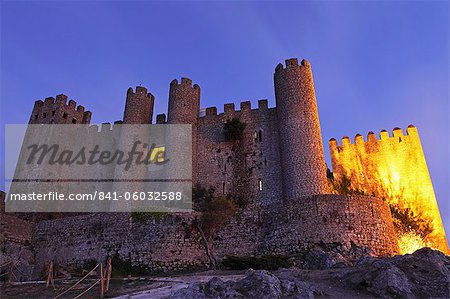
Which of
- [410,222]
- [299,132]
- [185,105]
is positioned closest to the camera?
[299,132]

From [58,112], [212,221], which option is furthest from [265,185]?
[58,112]

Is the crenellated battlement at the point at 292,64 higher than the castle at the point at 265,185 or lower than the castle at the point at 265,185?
higher

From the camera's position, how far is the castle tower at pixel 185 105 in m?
32.2

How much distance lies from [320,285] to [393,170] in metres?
22.0

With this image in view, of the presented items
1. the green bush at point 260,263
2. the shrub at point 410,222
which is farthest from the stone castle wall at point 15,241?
the shrub at point 410,222

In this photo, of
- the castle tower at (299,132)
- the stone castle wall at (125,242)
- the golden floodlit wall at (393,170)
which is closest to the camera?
the stone castle wall at (125,242)

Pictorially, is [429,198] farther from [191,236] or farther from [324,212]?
[191,236]

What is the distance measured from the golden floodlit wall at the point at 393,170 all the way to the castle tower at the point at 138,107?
16.5 meters

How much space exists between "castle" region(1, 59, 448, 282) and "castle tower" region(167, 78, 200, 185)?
8cm

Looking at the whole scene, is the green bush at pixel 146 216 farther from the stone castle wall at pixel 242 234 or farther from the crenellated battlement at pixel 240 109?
the crenellated battlement at pixel 240 109

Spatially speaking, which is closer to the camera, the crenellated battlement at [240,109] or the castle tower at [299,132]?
the castle tower at [299,132]

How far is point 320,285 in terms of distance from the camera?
1291cm

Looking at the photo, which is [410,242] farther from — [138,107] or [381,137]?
[138,107]

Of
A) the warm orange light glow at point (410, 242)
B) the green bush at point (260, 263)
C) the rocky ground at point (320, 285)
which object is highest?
the warm orange light glow at point (410, 242)
